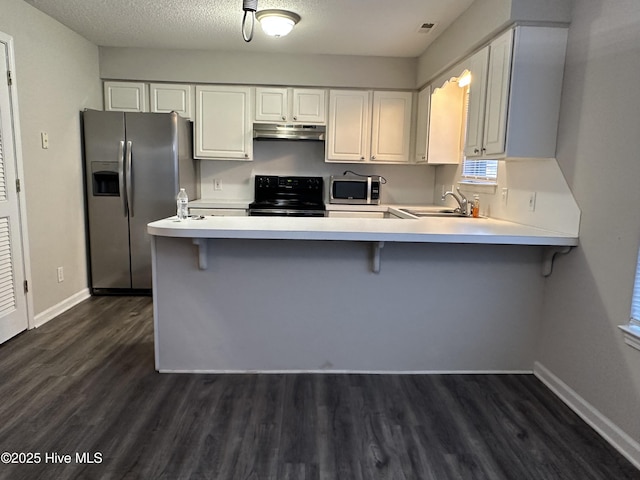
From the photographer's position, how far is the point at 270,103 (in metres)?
4.47

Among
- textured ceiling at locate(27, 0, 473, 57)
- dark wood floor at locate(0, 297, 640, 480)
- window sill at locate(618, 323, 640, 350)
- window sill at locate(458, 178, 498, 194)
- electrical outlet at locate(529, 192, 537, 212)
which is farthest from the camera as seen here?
window sill at locate(458, 178, 498, 194)

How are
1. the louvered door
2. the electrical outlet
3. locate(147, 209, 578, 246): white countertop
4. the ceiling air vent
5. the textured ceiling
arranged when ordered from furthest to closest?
the ceiling air vent
the textured ceiling
the louvered door
the electrical outlet
locate(147, 209, 578, 246): white countertop

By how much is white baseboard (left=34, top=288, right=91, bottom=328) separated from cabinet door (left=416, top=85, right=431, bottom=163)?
11.6 feet

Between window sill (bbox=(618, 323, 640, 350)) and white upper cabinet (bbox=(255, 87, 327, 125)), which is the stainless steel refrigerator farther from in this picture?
window sill (bbox=(618, 323, 640, 350))

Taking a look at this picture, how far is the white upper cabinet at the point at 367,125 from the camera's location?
450 centimetres

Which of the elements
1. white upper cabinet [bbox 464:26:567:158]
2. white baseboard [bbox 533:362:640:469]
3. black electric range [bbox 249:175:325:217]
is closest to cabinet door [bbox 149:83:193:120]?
black electric range [bbox 249:175:325:217]

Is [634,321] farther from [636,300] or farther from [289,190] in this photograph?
[289,190]

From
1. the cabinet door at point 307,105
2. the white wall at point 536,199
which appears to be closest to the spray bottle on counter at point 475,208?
the white wall at point 536,199

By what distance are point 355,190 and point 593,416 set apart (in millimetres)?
3001

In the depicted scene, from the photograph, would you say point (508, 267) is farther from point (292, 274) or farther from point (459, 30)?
point (459, 30)

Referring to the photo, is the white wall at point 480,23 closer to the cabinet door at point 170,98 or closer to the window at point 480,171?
the window at point 480,171

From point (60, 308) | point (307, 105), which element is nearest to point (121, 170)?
point (60, 308)

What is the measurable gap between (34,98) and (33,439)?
2.58 m

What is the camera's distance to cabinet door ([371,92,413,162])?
4523 millimetres
